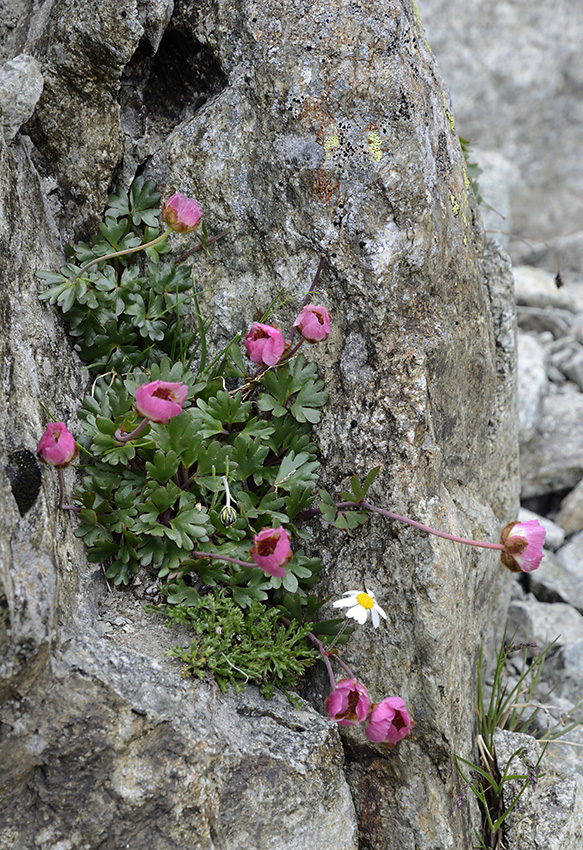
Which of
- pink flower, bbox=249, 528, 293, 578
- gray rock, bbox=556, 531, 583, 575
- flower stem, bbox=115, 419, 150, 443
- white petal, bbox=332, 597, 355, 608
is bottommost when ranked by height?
gray rock, bbox=556, 531, 583, 575

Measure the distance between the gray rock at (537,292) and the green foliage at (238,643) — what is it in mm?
5854

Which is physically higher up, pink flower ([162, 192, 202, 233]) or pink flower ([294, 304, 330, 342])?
pink flower ([162, 192, 202, 233])

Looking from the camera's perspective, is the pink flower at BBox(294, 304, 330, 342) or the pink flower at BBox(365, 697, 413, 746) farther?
the pink flower at BBox(294, 304, 330, 342)

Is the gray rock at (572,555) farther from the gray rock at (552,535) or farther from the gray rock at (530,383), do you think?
the gray rock at (530,383)

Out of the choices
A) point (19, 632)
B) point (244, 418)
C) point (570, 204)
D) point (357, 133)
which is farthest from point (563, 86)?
point (19, 632)

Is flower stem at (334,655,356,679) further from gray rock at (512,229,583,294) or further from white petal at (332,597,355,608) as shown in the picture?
gray rock at (512,229,583,294)

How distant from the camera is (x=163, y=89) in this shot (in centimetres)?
338

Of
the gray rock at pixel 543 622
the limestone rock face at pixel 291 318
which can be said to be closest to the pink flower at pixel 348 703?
the limestone rock face at pixel 291 318

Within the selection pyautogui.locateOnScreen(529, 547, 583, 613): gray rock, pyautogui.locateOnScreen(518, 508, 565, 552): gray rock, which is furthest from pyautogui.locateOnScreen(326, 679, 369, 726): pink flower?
pyautogui.locateOnScreen(518, 508, 565, 552): gray rock

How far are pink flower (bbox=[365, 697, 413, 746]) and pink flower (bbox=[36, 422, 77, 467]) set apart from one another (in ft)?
4.72

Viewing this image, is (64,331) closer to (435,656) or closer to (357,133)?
(357,133)

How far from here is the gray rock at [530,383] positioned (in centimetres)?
589

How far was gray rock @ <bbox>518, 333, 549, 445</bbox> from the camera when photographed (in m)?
5.89

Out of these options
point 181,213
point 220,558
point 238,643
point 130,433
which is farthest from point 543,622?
point 181,213
